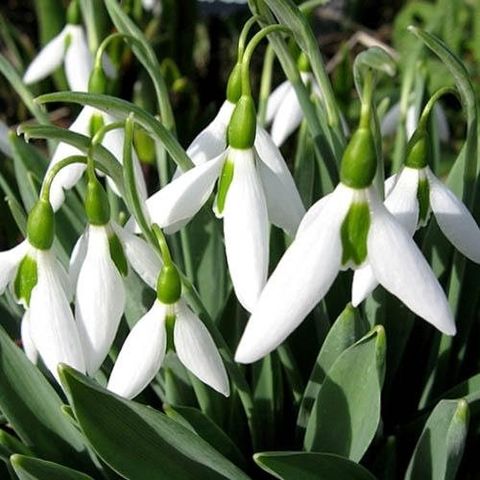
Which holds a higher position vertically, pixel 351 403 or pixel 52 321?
pixel 52 321

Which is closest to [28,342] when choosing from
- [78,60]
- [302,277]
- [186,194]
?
[186,194]

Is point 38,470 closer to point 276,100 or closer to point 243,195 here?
point 243,195

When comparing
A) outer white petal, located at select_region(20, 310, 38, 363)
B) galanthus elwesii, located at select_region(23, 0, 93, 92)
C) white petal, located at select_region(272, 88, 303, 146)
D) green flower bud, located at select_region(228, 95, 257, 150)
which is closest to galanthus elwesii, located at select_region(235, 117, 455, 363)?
green flower bud, located at select_region(228, 95, 257, 150)

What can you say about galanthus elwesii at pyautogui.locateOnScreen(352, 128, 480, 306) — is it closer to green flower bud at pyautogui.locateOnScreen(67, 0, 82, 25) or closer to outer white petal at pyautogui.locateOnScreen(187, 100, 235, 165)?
outer white petal at pyautogui.locateOnScreen(187, 100, 235, 165)

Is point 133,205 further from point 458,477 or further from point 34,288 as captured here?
point 458,477

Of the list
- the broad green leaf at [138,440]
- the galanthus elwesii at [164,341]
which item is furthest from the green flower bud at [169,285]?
the broad green leaf at [138,440]

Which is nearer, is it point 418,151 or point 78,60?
point 418,151

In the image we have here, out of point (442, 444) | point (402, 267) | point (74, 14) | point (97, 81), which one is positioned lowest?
point (442, 444)

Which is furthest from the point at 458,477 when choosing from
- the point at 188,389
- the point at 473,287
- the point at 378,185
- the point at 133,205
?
the point at 133,205
